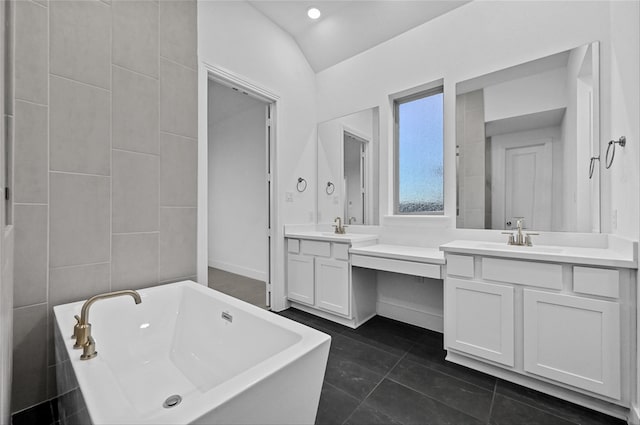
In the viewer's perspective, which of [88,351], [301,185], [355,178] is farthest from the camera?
[301,185]

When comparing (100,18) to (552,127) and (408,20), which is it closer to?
(408,20)

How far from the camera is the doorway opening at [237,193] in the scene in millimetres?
4094

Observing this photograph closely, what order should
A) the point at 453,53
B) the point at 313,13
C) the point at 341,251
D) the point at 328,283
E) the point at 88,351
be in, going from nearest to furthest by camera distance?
the point at 88,351 < the point at 453,53 < the point at 341,251 < the point at 328,283 < the point at 313,13

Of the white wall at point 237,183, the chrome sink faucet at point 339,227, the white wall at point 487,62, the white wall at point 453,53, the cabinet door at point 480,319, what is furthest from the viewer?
the white wall at point 237,183

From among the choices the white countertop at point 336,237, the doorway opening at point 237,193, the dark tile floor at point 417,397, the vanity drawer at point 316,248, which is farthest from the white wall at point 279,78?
the dark tile floor at point 417,397

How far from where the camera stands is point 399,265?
223 cm

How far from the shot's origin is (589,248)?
1.84 m

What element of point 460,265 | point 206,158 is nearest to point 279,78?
point 206,158

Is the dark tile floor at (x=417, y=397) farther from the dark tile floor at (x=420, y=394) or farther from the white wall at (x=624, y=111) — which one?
the white wall at (x=624, y=111)

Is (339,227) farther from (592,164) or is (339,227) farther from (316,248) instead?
(592,164)

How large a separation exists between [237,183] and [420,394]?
3.87 meters

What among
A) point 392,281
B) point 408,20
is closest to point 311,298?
point 392,281

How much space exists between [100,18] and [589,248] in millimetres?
3427

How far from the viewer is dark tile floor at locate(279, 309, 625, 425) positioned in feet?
4.79
